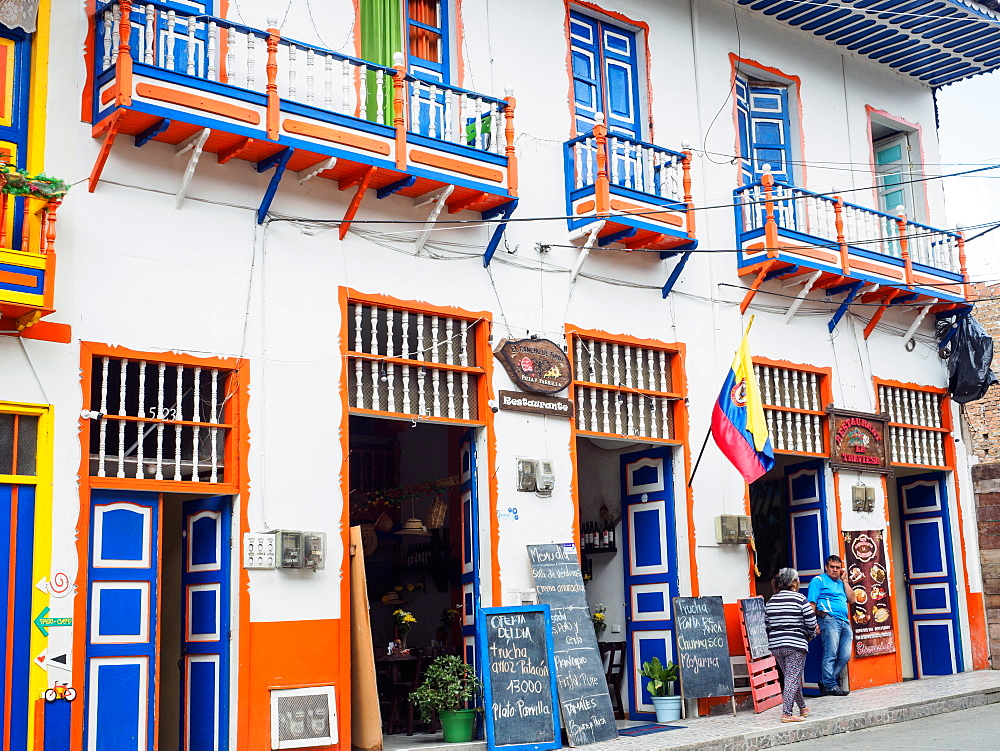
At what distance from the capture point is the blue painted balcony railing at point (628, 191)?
1206 centimetres

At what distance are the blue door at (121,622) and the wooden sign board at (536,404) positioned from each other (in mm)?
3688

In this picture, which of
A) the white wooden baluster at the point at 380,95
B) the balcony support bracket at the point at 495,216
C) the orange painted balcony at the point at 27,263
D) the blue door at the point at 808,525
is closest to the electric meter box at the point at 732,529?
the blue door at the point at 808,525

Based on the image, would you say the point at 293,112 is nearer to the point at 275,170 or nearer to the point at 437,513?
the point at 275,170

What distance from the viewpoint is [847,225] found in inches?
578

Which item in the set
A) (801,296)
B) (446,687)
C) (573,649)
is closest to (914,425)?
(801,296)

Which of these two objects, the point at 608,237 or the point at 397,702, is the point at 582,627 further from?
the point at 608,237

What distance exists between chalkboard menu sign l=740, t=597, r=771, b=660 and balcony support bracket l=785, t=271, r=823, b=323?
144 inches

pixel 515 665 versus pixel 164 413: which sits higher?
pixel 164 413

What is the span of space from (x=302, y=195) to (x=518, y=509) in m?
3.64

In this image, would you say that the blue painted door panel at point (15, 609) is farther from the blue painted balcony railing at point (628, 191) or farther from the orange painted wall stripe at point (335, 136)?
the blue painted balcony railing at point (628, 191)

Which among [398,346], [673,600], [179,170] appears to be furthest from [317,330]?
[673,600]

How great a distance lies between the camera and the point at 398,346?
1120 cm

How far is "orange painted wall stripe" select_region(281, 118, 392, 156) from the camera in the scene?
994 centimetres

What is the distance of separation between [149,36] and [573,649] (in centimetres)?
667
